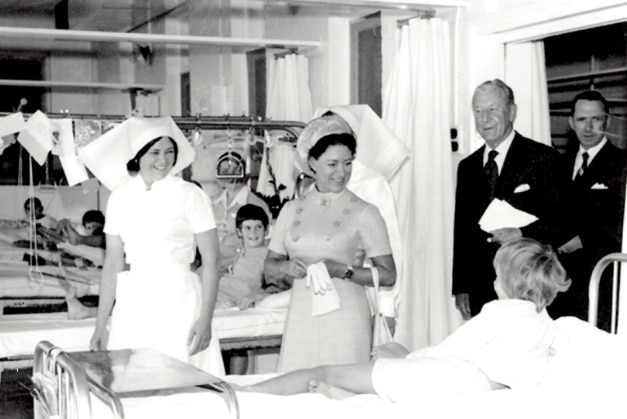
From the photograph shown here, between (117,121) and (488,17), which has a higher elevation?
(488,17)

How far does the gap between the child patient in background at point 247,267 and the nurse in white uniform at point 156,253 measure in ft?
4.40

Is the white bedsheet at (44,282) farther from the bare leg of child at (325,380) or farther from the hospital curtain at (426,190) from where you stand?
the bare leg of child at (325,380)

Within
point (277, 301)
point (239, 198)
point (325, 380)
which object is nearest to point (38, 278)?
point (239, 198)

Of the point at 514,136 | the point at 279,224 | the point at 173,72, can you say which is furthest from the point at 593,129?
the point at 173,72

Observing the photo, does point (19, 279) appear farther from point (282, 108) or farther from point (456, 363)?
point (456, 363)

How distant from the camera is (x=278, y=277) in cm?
418

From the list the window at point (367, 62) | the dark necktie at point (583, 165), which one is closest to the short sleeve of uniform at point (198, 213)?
the dark necktie at point (583, 165)

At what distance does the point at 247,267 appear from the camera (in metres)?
5.86

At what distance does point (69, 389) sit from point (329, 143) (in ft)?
5.43

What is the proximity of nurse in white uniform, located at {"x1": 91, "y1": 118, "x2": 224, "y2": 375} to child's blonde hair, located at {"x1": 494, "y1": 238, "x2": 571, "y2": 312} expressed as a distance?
125 centimetres

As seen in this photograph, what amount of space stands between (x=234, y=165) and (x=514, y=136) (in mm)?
2475

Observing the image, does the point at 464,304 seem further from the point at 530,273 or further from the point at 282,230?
the point at 530,273

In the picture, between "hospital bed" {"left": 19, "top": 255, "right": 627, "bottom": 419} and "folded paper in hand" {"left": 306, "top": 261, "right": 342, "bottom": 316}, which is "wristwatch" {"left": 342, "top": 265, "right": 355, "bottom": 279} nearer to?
"folded paper in hand" {"left": 306, "top": 261, "right": 342, "bottom": 316}

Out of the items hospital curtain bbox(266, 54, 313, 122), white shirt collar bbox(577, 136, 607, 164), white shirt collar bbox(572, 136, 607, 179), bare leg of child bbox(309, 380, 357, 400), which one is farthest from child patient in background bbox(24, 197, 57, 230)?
bare leg of child bbox(309, 380, 357, 400)
